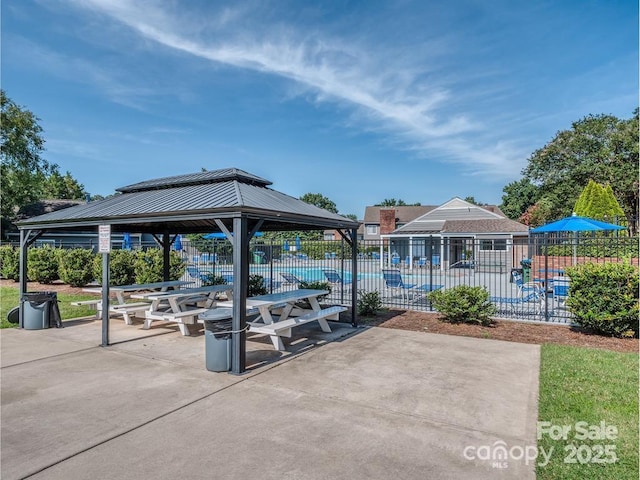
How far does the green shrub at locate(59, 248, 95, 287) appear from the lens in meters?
16.1

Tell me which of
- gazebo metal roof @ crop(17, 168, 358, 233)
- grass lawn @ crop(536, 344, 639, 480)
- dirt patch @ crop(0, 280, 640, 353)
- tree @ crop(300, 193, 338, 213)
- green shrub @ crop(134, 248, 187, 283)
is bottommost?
dirt patch @ crop(0, 280, 640, 353)

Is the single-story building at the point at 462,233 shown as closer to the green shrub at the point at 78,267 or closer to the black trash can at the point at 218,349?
the green shrub at the point at 78,267

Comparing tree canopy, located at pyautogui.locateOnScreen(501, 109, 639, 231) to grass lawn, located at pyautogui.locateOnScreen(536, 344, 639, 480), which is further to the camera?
tree canopy, located at pyautogui.locateOnScreen(501, 109, 639, 231)

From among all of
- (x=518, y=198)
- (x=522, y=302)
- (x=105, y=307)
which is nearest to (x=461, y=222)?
(x=522, y=302)

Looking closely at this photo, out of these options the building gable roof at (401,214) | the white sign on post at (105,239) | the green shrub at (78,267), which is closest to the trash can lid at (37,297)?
the white sign on post at (105,239)

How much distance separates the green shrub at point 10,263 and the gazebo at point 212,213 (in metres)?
11.6

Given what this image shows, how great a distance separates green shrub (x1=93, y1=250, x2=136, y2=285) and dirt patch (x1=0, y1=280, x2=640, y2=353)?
401 inches

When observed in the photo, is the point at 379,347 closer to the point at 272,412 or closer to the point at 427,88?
the point at 272,412

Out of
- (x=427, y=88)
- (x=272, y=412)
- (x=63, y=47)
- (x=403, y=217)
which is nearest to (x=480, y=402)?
(x=272, y=412)

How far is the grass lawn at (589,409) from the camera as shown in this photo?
3170 mm

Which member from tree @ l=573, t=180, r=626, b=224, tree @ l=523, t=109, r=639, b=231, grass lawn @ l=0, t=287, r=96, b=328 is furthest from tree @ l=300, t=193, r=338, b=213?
grass lawn @ l=0, t=287, r=96, b=328

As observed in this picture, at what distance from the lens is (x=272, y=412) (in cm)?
427

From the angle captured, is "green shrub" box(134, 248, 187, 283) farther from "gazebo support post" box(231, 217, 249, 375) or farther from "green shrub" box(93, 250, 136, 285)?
"gazebo support post" box(231, 217, 249, 375)

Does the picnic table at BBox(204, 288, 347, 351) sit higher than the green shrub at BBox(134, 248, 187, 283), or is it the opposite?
the green shrub at BBox(134, 248, 187, 283)
